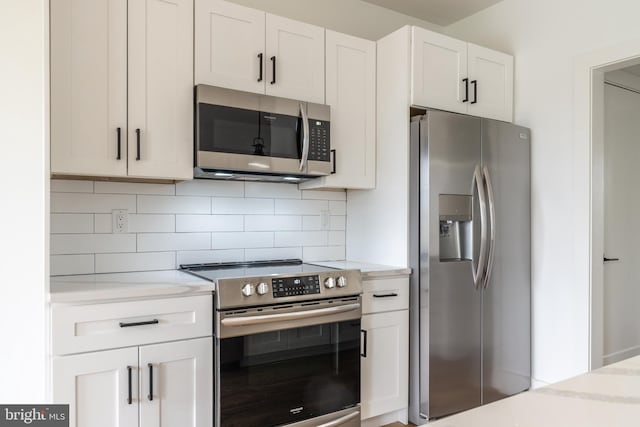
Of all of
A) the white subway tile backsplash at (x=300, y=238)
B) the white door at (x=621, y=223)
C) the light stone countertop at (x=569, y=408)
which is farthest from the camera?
the white door at (x=621, y=223)

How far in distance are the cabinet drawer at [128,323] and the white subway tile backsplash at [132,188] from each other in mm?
778

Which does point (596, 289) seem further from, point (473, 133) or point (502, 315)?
point (473, 133)

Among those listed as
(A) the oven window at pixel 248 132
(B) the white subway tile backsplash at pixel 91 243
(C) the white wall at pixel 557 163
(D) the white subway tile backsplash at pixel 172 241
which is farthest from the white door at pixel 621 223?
(B) the white subway tile backsplash at pixel 91 243

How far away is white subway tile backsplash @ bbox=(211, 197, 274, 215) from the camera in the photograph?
2764 mm

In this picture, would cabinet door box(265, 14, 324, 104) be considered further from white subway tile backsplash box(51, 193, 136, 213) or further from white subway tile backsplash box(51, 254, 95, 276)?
white subway tile backsplash box(51, 254, 95, 276)

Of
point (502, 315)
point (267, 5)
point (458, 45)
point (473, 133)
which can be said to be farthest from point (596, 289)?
point (267, 5)

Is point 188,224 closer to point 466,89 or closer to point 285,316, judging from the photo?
point 285,316

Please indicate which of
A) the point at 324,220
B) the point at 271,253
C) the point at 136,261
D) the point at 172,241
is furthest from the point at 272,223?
the point at 136,261

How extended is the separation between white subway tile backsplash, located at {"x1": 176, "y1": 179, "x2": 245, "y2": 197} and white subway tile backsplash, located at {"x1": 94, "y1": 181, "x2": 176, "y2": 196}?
2.2 inches

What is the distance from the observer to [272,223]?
296cm

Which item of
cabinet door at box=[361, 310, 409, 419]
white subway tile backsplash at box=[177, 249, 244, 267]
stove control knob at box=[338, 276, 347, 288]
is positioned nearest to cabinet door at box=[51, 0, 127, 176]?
white subway tile backsplash at box=[177, 249, 244, 267]

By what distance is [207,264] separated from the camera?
2715mm

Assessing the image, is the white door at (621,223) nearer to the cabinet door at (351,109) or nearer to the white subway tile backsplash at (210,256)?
the cabinet door at (351,109)

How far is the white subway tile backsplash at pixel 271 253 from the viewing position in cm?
289
